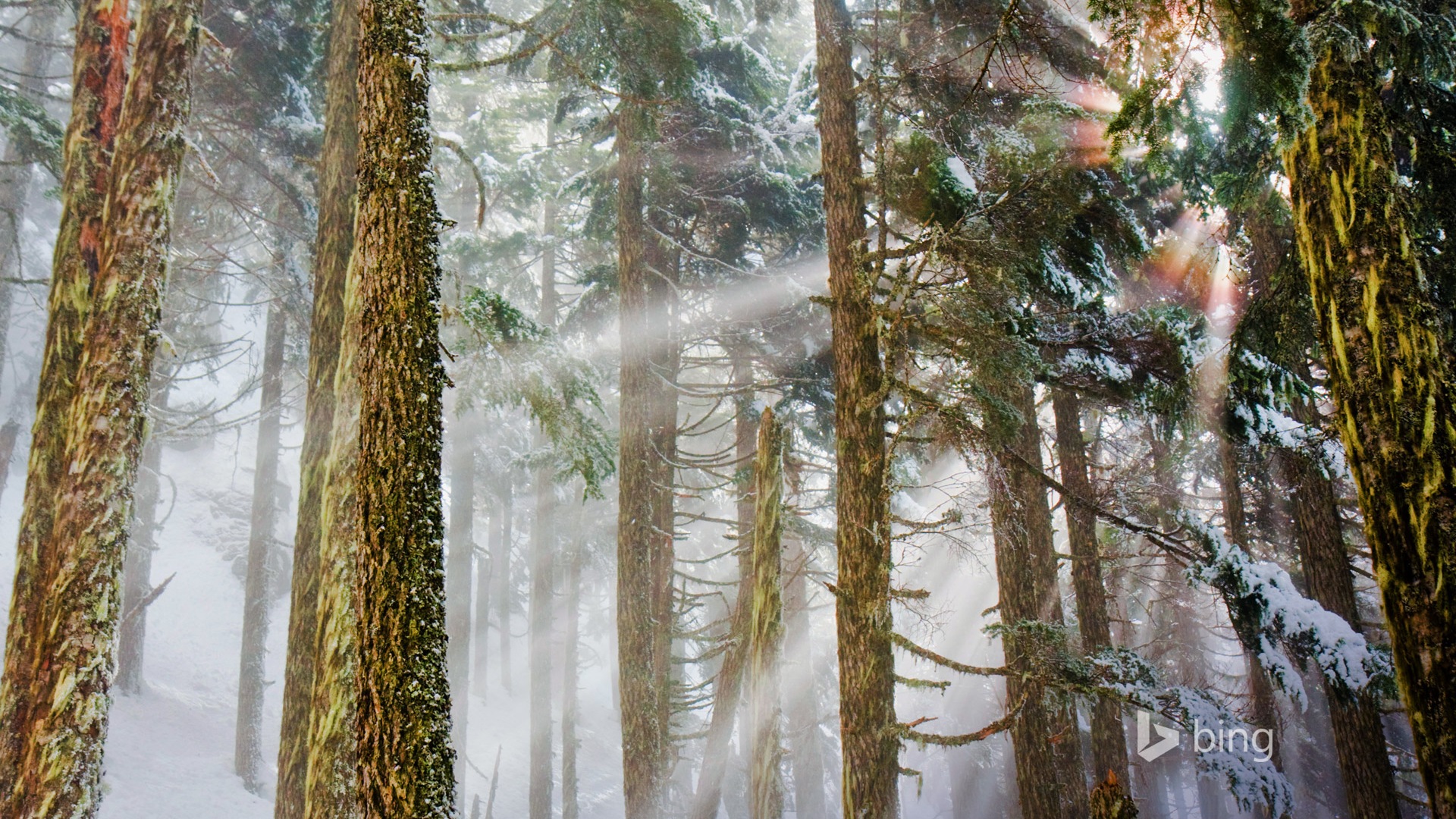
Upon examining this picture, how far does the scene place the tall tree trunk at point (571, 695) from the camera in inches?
705

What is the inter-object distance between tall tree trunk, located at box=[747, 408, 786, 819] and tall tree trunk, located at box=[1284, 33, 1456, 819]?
4.59 meters

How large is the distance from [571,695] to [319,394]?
15457 millimetres

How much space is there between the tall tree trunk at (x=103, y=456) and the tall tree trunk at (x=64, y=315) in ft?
0.12

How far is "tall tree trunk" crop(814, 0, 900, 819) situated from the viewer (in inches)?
234

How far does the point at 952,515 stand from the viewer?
6070 mm

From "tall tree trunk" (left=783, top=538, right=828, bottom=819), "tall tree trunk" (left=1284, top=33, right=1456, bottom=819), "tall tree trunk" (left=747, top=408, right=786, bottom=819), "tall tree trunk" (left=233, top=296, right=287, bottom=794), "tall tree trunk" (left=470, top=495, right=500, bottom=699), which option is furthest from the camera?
"tall tree trunk" (left=470, top=495, right=500, bottom=699)

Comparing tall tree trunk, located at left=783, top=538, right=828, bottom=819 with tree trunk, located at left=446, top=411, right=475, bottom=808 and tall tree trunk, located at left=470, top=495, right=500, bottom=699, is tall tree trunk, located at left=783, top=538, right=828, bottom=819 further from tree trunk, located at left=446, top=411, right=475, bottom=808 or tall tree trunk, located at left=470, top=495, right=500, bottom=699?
tall tree trunk, located at left=470, top=495, right=500, bottom=699

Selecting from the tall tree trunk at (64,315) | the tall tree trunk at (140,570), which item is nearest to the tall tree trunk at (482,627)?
the tall tree trunk at (140,570)

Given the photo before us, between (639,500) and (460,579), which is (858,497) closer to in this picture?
(639,500)

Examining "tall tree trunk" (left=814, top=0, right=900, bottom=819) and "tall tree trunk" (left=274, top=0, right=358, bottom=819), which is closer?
"tall tree trunk" (left=814, top=0, right=900, bottom=819)

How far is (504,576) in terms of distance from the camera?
27281 millimetres

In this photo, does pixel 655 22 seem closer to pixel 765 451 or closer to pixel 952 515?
pixel 765 451

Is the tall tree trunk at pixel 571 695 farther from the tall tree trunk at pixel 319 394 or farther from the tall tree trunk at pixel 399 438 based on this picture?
the tall tree trunk at pixel 399 438

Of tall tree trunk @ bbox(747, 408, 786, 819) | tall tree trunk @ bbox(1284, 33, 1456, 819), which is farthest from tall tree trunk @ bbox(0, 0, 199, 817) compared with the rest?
tall tree trunk @ bbox(1284, 33, 1456, 819)
